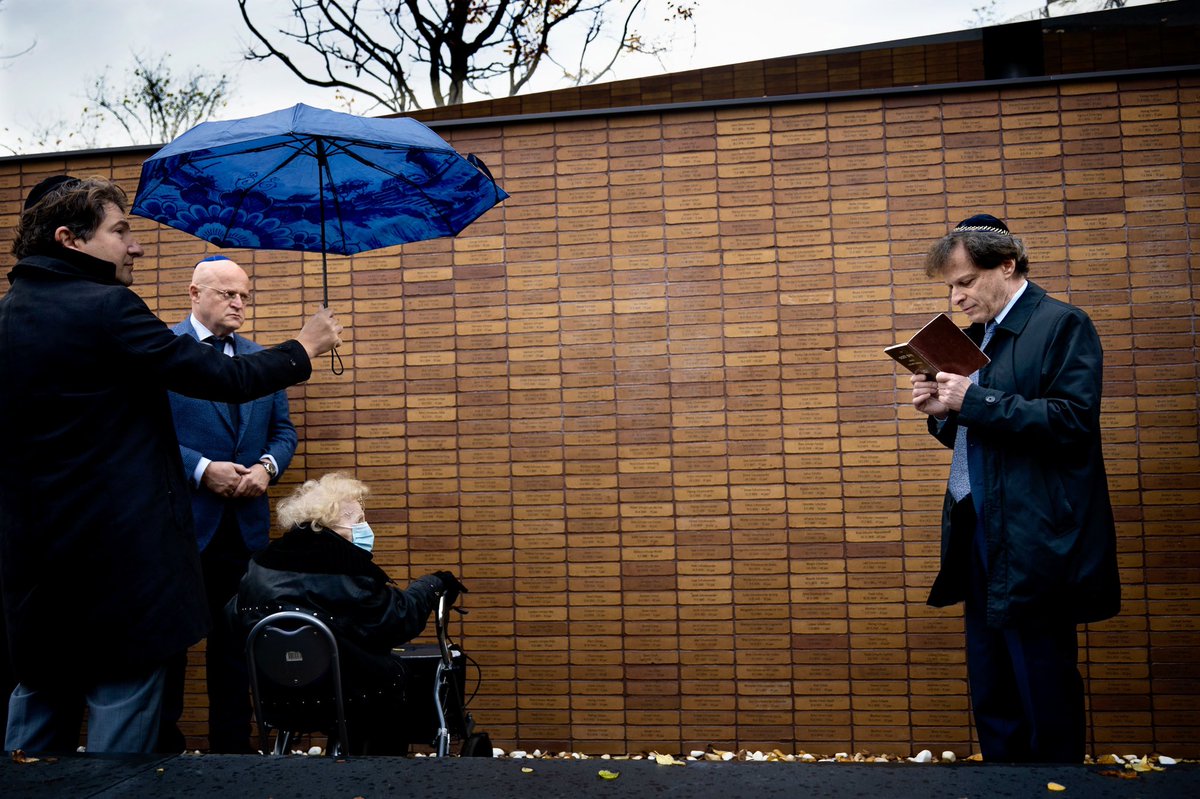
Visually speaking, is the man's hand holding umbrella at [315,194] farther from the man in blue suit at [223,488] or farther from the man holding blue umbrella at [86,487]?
the man holding blue umbrella at [86,487]

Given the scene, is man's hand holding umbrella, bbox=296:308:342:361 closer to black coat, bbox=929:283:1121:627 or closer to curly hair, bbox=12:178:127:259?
curly hair, bbox=12:178:127:259

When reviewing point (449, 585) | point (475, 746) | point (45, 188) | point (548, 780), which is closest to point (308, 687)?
point (449, 585)

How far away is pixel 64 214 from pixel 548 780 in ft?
6.86

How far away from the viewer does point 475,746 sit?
3912 millimetres

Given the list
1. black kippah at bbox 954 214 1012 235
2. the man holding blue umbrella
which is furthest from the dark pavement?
black kippah at bbox 954 214 1012 235

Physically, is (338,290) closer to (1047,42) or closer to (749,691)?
(749,691)

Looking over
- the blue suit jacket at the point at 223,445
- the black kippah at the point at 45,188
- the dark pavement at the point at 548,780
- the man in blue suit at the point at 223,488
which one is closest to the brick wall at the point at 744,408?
the blue suit jacket at the point at 223,445

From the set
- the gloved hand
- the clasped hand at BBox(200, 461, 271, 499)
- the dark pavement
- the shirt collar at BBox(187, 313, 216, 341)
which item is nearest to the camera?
the dark pavement

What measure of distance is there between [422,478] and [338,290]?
3.65 ft

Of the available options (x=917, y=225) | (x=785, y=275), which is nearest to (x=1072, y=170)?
(x=917, y=225)

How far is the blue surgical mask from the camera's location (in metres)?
3.62

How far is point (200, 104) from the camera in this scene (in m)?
5.91

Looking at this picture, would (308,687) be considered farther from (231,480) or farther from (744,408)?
(744,408)

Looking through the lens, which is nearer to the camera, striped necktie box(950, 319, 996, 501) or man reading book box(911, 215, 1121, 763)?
man reading book box(911, 215, 1121, 763)
